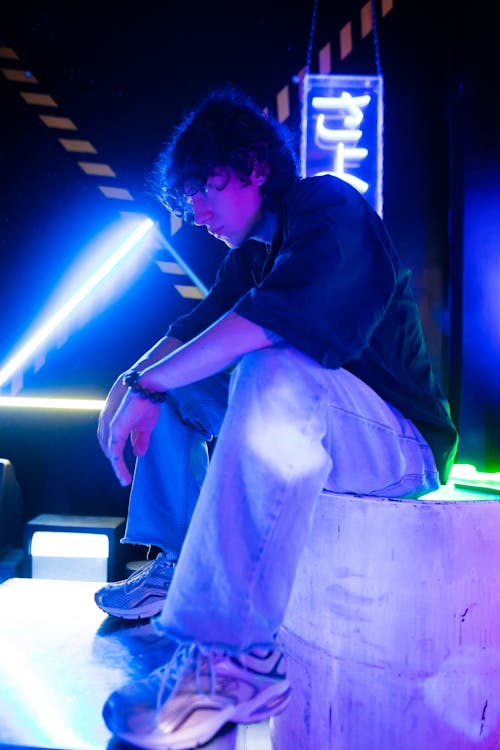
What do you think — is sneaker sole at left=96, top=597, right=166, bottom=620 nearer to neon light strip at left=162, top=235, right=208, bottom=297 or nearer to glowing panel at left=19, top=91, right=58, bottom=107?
neon light strip at left=162, top=235, right=208, bottom=297

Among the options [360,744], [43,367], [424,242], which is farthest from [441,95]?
[360,744]

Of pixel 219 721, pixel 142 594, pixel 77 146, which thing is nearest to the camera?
pixel 219 721

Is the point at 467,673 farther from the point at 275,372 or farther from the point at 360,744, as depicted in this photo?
the point at 275,372

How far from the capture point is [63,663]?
1022 millimetres

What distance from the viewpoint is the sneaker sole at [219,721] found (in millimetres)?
704

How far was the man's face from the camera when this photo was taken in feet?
4.20

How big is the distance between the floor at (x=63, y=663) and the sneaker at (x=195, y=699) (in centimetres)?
4

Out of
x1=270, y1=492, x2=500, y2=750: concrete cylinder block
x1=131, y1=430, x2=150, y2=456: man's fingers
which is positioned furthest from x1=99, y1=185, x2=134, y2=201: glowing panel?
x1=270, y1=492, x2=500, y2=750: concrete cylinder block

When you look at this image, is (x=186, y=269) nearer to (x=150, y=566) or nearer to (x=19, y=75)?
(x=19, y=75)

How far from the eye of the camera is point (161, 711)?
72 centimetres

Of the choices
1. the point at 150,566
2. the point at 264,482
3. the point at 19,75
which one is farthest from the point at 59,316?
the point at 264,482

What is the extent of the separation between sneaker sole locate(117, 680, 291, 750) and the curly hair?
3.31ft

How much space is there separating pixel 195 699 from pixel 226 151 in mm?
1117

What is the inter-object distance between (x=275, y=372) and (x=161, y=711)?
0.49 metres
